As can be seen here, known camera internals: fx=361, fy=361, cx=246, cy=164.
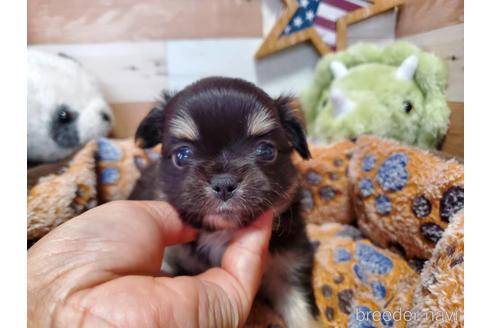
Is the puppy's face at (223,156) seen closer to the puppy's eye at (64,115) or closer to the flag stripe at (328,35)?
the flag stripe at (328,35)

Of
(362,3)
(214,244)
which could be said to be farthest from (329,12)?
(214,244)

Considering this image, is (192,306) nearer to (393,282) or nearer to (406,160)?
(393,282)

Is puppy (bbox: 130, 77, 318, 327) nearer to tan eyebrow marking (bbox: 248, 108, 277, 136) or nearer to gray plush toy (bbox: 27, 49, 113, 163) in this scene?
tan eyebrow marking (bbox: 248, 108, 277, 136)

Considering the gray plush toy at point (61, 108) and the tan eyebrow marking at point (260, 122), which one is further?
the gray plush toy at point (61, 108)

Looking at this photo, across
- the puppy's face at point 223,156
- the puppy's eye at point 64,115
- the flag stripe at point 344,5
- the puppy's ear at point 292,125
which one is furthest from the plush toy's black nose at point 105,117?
the flag stripe at point 344,5

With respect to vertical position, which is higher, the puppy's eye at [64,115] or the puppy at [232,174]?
the puppy's eye at [64,115]

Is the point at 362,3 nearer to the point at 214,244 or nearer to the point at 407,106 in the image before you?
the point at 407,106
